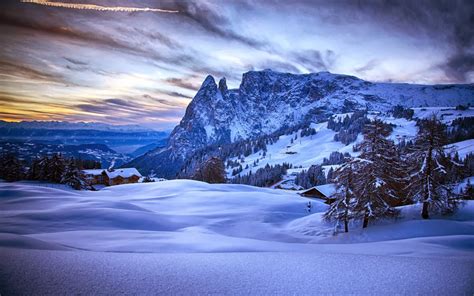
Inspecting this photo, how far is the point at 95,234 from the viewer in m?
9.54

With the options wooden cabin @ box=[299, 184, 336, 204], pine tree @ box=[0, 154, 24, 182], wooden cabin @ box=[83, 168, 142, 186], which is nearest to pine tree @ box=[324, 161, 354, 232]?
wooden cabin @ box=[299, 184, 336, 204]

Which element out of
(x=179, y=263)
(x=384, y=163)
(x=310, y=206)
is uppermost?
(x=384, y=163)

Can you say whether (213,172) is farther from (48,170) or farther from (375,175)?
(375,175)

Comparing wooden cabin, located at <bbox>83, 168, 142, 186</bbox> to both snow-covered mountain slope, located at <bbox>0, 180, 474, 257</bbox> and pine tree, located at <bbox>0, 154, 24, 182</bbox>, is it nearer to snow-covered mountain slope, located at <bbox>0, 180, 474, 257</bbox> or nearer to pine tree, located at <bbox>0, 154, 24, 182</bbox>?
pine tree, located at <bbox>0, 154, 24, 182</bbox>

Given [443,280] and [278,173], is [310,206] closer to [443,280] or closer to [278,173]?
[443,280]

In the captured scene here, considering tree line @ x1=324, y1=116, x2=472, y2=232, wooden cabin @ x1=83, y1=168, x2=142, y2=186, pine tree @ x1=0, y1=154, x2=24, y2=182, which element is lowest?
wooden cabin @ x1=83, y1=168, x2=142, y2=186

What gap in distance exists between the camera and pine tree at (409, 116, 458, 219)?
1786cm

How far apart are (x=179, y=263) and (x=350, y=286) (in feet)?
10.9

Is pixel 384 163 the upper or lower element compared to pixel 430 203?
upper

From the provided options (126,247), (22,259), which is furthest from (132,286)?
(126,247)

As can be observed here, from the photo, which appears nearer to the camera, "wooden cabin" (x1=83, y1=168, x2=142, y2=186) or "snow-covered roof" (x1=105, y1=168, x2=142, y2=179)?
"wooden cabin" (x1=83, y1=168, x2=142, y2=186)

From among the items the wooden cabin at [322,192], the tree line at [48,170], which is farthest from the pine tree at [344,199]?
the tree line at [48,170]

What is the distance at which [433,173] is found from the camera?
1820 cm

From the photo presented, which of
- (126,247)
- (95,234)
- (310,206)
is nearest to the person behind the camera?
(126,247)
